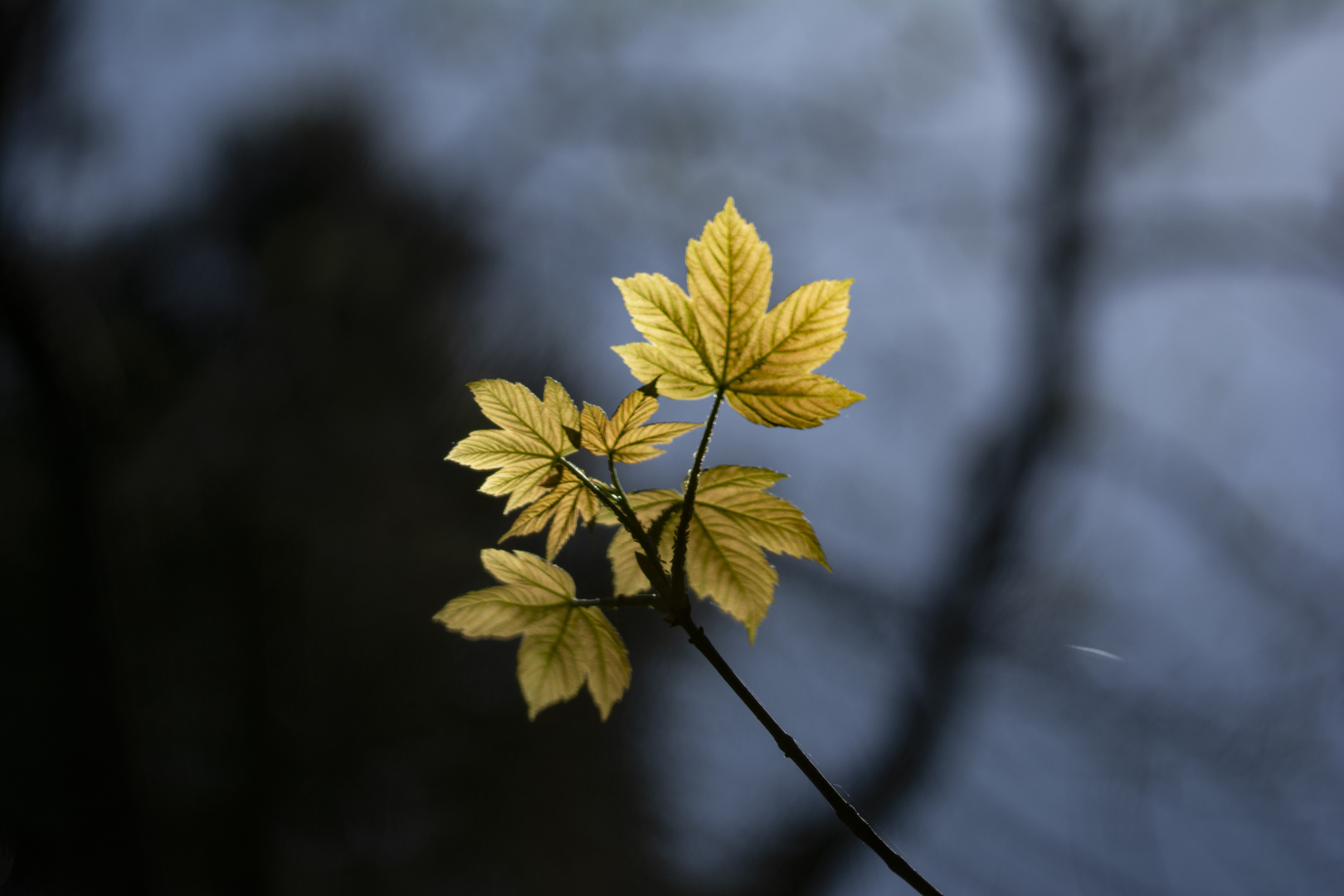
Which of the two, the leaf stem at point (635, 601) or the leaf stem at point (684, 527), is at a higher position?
the leaf stem at point (684, 527)

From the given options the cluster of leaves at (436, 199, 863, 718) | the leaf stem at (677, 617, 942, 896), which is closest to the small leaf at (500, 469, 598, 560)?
the cluster of leaves at (436, 199, 863, 718)

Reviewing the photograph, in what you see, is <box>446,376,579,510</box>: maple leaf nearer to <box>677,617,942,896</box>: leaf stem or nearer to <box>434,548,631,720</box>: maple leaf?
<box>434,548,631,720</box>: maple leaf

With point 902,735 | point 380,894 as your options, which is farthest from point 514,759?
point 902,735

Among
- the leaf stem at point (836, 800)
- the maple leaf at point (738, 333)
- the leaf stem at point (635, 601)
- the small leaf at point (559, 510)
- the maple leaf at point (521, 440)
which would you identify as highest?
the maple leaf at point (738, 333)

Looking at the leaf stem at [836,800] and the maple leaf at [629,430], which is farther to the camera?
the maple leaf at [629,430]

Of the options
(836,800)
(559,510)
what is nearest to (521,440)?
(559,510)

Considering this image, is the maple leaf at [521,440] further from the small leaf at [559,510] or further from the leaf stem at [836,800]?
the leaf stem at [836,800]

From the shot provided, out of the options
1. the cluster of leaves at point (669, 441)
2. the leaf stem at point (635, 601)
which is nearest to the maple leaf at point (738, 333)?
the cluster of leaves at point (669, 441)
